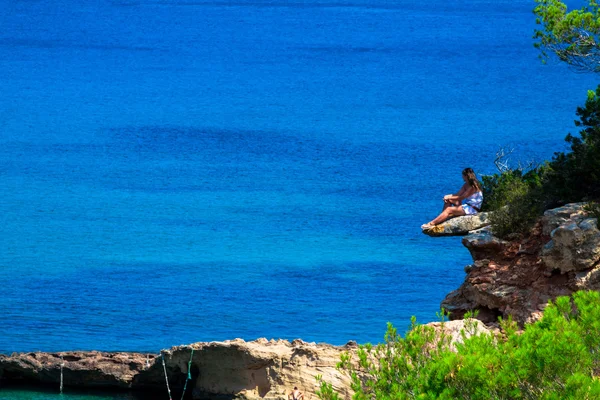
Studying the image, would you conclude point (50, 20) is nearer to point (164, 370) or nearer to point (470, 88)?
point (470, 88)

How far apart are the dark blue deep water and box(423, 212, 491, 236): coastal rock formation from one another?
10.5 metres

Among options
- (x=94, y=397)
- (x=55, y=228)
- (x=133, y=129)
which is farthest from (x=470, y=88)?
(x=94, y=397)

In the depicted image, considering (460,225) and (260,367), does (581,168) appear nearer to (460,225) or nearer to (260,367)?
(460,225)

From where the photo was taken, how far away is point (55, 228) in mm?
36906

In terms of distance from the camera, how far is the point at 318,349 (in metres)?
17.1

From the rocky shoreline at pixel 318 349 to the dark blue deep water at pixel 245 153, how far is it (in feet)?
17.4

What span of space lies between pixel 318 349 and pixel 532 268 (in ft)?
12.3

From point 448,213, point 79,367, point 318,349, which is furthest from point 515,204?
point 79,367

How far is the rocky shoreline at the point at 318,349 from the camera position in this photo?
1465 cm

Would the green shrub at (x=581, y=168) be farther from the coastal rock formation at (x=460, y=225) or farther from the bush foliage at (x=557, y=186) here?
the coastal rock formation at (x=460, y=225)

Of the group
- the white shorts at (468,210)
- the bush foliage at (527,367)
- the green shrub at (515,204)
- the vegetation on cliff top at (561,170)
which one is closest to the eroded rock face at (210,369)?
the green shrub at (515,204)

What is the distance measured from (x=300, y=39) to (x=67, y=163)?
1873 centimetres

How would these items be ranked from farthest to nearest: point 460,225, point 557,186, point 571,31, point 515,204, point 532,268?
point 571,31
point 460,225
point 557,186
point 515,204
point 532,268

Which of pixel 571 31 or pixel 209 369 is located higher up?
pixel 571 31
